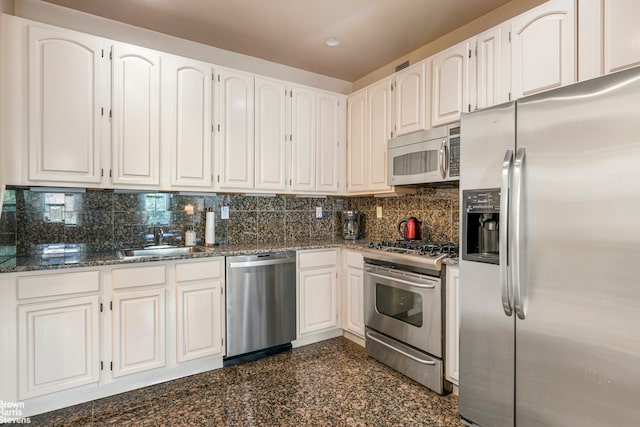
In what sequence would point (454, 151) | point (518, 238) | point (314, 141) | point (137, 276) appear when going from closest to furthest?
point (518, 238)
point (137, 276)
point (454, 151)
point (314, 141)

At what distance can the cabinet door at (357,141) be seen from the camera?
3.47 meters

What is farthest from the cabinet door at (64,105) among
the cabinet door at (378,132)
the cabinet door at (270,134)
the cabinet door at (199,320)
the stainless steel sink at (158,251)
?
the cabinet door at (378,132)

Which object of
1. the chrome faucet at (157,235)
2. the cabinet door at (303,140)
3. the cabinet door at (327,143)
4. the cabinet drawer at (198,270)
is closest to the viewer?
the cabinet drawer at (198,270)

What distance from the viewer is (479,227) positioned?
2053mm

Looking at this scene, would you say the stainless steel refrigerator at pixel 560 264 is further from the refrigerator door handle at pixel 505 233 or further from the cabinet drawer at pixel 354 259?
the cabinet drawer at pixel 354 259

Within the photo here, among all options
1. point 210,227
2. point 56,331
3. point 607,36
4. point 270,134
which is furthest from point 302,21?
point 56,331

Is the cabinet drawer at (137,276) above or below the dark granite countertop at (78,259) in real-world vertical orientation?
below

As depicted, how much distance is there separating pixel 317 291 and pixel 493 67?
2.28 metres

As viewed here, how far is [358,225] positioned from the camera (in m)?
3.94

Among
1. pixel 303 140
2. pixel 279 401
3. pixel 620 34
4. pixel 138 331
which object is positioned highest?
pixel 620 34

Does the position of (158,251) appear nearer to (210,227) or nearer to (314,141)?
(210,227)

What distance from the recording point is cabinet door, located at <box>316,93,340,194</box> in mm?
3539

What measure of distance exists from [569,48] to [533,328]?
153 centimetres

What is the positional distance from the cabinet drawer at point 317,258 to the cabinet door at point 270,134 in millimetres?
689
